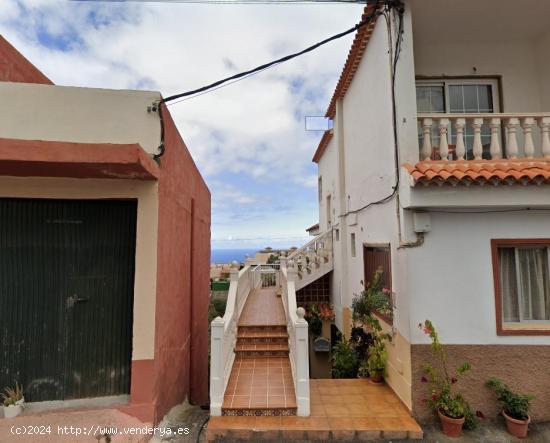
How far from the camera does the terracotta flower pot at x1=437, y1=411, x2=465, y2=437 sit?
4129 mm

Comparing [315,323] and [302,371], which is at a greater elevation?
[302,371]

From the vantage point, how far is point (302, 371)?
4586mm

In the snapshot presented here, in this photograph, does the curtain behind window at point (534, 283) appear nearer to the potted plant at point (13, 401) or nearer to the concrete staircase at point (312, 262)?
the concrete staircase at point (312, 262)

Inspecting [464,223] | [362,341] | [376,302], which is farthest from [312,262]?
[464,223]

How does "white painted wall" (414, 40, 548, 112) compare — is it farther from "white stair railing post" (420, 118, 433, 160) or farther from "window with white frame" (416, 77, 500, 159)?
"white stair railing post" (420, 118, 433, 160)

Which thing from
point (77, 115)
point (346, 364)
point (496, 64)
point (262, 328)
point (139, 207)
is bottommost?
point (346, 364)

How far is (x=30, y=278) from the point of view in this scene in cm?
405

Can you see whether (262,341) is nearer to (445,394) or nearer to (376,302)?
(376,302)

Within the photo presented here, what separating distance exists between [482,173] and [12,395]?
680cm

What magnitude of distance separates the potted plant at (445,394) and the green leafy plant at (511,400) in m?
0.45

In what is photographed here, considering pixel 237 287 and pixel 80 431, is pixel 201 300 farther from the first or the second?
pixel 80 431

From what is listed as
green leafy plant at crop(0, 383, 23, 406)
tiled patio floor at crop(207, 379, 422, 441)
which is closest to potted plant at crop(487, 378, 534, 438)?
tiled patio floor at crop(207, 379, 422, 441)

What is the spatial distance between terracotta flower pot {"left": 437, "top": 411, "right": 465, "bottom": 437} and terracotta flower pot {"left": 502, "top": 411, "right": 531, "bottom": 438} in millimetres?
687

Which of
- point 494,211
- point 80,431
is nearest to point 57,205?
point 80,431
